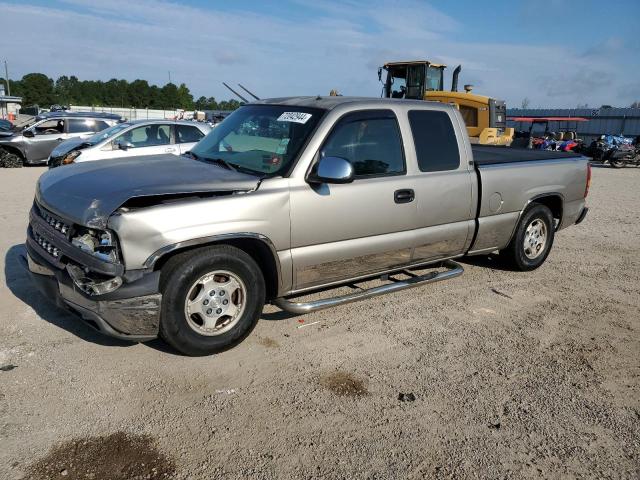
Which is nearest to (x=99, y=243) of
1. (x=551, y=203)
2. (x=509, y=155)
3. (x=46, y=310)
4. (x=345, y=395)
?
(x=46, y=310)

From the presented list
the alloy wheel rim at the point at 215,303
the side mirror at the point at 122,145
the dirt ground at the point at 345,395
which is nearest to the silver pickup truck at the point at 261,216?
the alloy wheel rim at the point at 215,303

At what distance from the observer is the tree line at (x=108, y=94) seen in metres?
90.5

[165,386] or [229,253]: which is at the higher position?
[229,253]

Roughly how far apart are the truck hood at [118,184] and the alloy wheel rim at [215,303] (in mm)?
644

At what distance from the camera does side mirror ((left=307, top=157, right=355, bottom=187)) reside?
12.7ft

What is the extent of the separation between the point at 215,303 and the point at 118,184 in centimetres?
108

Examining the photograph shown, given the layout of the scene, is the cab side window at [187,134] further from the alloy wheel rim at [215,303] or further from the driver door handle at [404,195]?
the alloy wheel rim at [215,303]

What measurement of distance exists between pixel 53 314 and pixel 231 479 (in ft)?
8.52

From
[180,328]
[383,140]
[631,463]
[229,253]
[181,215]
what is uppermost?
[383,140]

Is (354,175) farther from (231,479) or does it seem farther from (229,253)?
(231,479)


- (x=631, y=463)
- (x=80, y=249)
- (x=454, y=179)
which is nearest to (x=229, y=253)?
(x=80, y=249)

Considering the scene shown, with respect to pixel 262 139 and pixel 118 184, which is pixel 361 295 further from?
pixel 118 184

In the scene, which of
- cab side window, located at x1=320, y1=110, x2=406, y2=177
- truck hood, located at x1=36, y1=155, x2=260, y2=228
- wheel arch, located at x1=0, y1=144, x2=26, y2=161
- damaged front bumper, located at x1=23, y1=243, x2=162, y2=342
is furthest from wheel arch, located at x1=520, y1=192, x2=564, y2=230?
wheel arch, located at x1=0, y1=144, x2=26, y2=161

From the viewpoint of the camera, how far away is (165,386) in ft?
11.3
